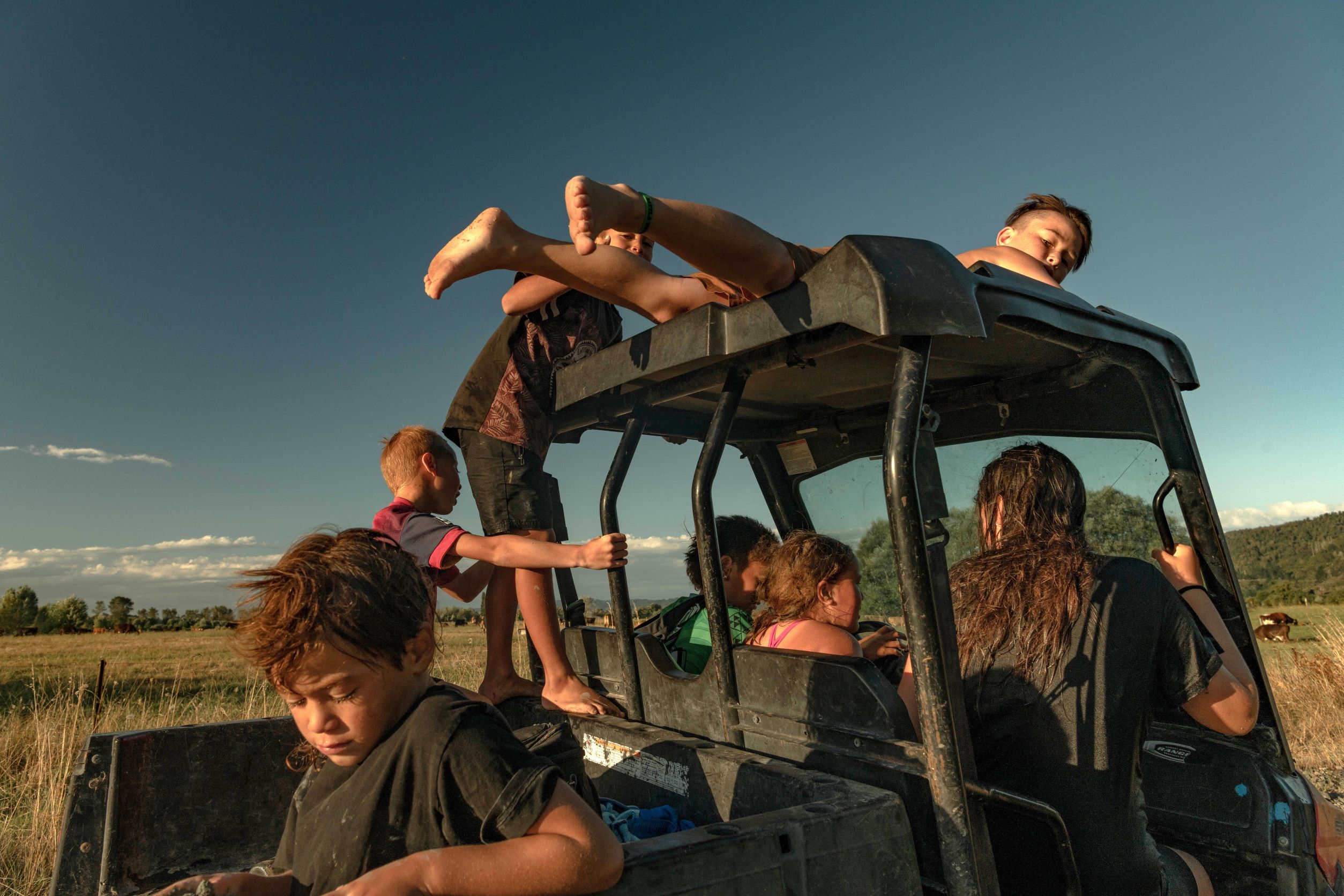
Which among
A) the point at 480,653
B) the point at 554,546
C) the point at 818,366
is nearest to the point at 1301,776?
the point at 818,366

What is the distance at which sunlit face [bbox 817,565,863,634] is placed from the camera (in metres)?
2.74

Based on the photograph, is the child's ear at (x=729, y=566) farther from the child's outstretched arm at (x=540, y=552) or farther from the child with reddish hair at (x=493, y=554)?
the child's outstretched arm at (x=540, y=552)

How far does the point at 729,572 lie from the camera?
11.3 feet

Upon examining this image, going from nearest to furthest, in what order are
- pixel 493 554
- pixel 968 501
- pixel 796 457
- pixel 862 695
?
pixel 862 695 < pixel 493 554 < pixel 968 501 < pixel 796 457

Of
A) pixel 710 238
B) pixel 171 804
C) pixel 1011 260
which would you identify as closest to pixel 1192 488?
pixel 1011 260

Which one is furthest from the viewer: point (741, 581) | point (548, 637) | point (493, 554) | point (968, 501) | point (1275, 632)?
point (1275, 632)

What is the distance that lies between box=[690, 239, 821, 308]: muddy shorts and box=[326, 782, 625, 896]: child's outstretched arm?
1132 mm

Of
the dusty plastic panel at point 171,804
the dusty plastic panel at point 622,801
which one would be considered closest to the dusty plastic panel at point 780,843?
the dusty plastic panel at point 622,801

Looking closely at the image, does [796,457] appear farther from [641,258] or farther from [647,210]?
[647,210]

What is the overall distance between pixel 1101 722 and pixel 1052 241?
1476 mm

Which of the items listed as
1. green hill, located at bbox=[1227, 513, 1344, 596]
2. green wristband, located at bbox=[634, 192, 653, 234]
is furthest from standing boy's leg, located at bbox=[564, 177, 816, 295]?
green hill, located at bbox=[1227, 513, 1344, 596]

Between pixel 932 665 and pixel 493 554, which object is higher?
pixel 493 554

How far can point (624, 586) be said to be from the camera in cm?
243

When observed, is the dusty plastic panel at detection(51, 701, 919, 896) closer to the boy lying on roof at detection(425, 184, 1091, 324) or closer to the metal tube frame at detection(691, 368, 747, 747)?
the metal tube frame at detection(691, 368, 747, 747)
